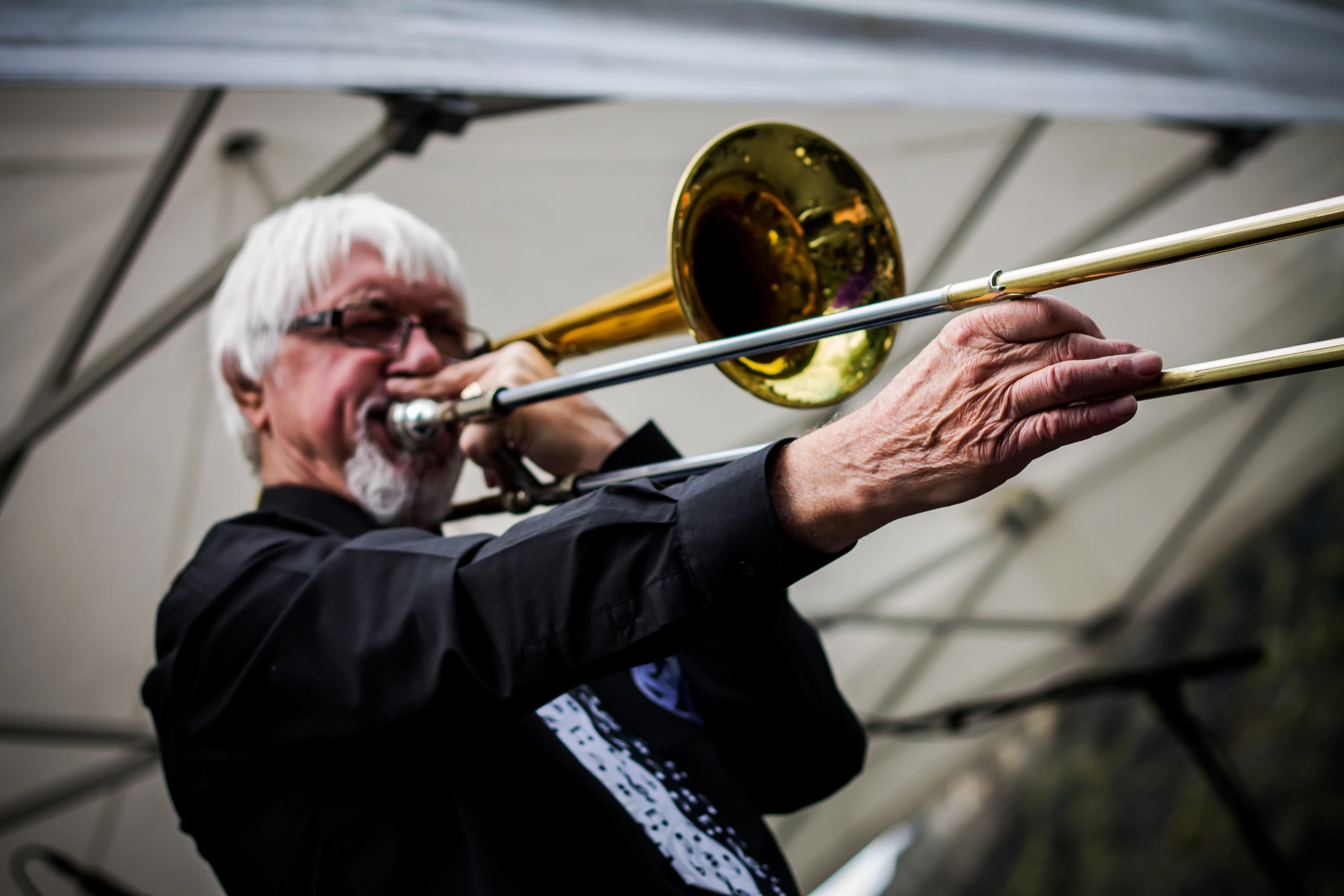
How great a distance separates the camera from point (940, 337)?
3.14ft

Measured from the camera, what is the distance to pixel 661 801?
146cm

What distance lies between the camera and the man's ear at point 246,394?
1870mm

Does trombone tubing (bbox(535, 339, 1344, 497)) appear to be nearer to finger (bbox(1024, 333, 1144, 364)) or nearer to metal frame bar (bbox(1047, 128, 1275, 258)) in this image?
finger (bbox(1024, 333, 1144, 364))

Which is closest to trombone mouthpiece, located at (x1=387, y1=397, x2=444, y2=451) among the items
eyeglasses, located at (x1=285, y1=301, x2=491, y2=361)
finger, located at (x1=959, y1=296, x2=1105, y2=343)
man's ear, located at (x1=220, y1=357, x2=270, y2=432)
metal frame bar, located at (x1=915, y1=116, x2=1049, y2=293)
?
eyeglasses, located at (x1=285, y1=301, x2=491, y2=361)

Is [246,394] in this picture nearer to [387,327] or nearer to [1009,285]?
[387,327]

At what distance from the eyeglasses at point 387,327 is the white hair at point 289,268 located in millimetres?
60

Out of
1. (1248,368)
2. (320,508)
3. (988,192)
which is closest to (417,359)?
(320,508)

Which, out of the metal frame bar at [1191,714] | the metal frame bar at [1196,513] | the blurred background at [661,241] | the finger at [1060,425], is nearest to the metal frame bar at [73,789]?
the blurred background at [661,241]

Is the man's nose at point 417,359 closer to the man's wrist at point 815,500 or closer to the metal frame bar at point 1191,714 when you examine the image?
the man's wrist at point 815,500

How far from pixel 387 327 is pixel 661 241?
4.43 feet

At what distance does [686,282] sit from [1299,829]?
848cm

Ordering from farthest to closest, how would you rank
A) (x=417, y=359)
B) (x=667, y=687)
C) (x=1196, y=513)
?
(x=1196, y=513)
(x=417, y=359)
(x=667, y=687)

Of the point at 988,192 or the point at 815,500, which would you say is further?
the point at 988,192

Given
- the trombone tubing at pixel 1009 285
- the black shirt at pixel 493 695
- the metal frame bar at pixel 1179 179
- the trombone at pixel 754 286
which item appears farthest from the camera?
the metal frame bar at pixel 1179 179
